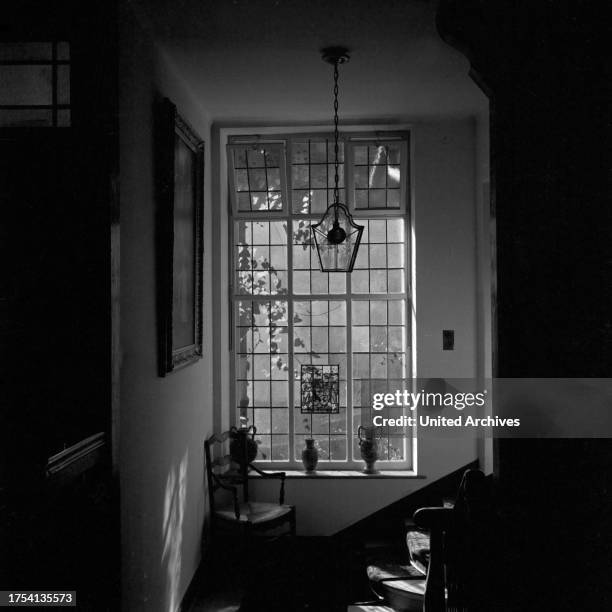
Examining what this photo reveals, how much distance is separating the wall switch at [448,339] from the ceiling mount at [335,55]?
260cm

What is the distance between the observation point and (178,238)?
411 centimetres

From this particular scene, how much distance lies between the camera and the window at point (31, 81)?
10.5 feet

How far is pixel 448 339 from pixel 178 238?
269 cm

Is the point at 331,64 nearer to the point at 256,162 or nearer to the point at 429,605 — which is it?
the point at 256,162

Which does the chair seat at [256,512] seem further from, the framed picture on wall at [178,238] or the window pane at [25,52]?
the window pane at [25,52]

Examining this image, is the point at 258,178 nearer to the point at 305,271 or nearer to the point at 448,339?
the point at 305,271

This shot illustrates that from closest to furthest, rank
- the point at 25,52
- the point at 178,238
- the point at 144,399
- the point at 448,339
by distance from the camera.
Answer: the point at 25,52
the point at 144,399
the point at 178,238
the point at 448,339

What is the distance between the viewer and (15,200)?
302cm

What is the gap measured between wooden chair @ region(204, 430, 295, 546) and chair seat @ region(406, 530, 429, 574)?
0.99 meters

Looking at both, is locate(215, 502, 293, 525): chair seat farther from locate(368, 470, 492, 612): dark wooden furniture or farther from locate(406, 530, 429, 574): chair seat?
locate(368, 470, 492, 612): dark wooden furniture

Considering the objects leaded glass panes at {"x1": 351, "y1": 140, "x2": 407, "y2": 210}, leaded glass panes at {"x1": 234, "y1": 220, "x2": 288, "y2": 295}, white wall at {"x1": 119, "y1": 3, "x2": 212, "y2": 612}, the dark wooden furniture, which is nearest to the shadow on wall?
white wall at {"x1": 119, "y1": 3, "x2": 212, "y2": 612}

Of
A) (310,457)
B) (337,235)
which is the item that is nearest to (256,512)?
(310,457)

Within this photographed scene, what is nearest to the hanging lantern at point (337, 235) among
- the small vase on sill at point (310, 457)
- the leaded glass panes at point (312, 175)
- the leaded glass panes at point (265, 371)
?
the leaded glass panes at point (312, 175)

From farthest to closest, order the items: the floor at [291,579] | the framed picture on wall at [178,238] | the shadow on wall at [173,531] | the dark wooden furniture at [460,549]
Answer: the floor at [291,579]
the shadow on wall at [173,531]
the framed picture on wall at [178,238]
the dark wooden furniture at [460,549]
